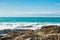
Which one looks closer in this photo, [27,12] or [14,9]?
[27,12]

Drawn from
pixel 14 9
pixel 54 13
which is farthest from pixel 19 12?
pixel 54 13

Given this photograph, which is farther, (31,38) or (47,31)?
(47,31)

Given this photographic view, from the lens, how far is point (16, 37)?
112 inches

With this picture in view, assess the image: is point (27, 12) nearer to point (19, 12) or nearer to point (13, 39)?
point (19, 12)

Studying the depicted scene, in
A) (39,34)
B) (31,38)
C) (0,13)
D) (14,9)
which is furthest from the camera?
(14,9)

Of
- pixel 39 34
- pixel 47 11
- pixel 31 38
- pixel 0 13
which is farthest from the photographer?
pixel 47 11

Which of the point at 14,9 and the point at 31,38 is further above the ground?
the point at 14,9

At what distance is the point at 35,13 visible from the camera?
5863 mm

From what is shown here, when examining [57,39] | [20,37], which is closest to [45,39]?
[57,39]

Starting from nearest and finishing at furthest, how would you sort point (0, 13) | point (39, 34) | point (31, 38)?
1. point (31, 38)
2. point (39, 34)
3. point (0, 13)

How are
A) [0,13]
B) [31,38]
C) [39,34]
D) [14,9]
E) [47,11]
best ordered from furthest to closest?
1. [47,11]
2. [14,9]
3. [0,13]
4. [39,34]
5. [31,38]

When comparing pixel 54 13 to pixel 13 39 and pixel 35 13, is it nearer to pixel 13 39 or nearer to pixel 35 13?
pixel 35 13

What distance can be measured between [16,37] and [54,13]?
8.62 ft

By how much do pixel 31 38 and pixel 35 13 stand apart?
3119 mm
